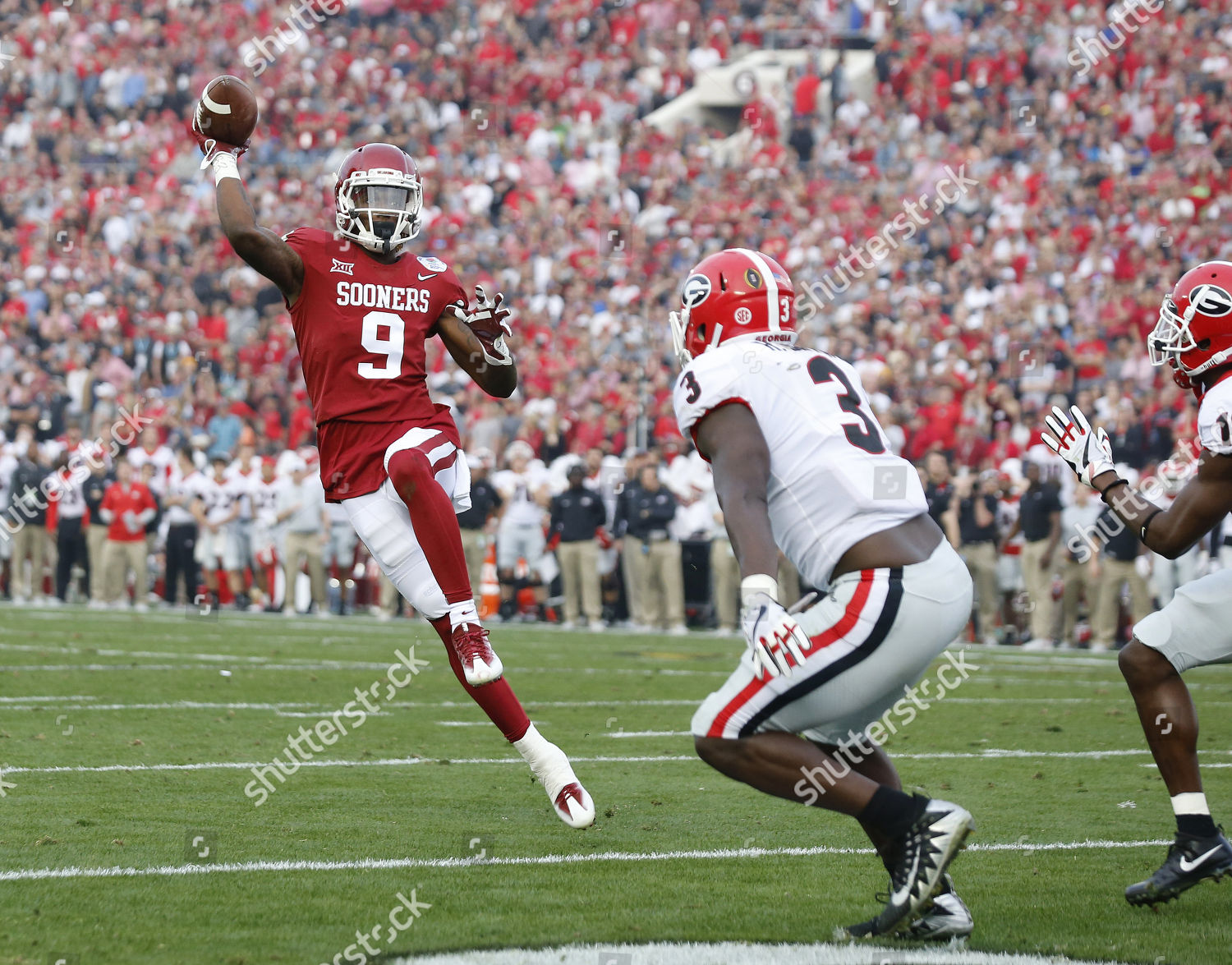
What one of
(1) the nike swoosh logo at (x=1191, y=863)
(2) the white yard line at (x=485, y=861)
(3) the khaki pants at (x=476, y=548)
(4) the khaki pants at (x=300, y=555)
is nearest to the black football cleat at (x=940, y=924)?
(1) the nike swoosh logo at (x=1191, y=863)

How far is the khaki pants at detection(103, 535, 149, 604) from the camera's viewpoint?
18344 mm

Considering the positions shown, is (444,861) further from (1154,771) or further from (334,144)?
(334,144)

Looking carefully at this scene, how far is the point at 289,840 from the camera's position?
510 cm

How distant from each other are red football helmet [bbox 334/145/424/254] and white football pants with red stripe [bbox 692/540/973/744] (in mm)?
2629

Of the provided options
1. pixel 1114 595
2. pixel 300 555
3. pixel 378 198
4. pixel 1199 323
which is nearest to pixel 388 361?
pixel 378 198

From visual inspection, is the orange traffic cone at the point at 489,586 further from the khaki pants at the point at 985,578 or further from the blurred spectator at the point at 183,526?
the khaki pants at the point at 985,578

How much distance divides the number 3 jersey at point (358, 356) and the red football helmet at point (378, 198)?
0.08 m

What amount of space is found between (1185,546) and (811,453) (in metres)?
1.33

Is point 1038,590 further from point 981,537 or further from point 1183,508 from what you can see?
point 1183,508

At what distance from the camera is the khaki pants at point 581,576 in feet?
55.7

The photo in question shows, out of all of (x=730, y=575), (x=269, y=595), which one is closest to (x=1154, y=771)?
(x=730, y=575)

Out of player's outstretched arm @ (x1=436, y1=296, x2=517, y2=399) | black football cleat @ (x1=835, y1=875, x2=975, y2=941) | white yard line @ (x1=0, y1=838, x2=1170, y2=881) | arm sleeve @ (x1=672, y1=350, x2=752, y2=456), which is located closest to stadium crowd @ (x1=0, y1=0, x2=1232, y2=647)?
white yard line @ (x1=0, y1=838, x2=1170, y2=881)

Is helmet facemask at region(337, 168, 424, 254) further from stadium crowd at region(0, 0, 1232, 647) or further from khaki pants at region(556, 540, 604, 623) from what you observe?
khaki pants at region(556, 540, 604, 623)

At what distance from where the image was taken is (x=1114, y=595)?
14445 mm
